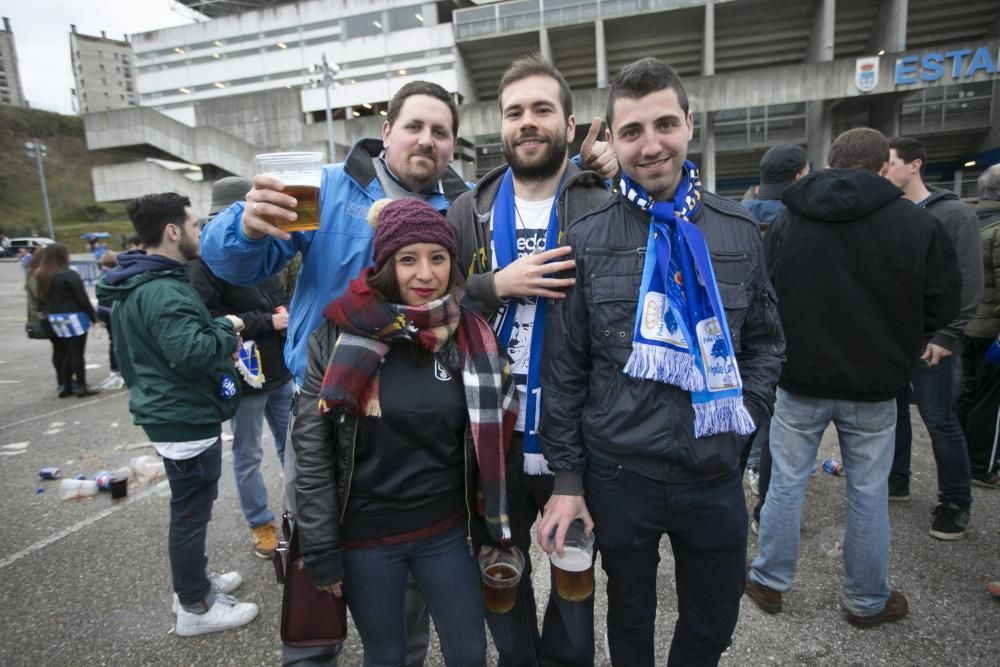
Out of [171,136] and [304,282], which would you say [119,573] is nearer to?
[304,282]

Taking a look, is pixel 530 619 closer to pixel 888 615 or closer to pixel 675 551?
pixel 675 551

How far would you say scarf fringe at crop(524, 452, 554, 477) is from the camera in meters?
1.91

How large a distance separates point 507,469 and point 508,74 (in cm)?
144

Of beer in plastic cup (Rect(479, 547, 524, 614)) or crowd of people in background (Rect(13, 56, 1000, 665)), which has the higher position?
crowd of people in background (Rect(13, 56, 1000, 665))

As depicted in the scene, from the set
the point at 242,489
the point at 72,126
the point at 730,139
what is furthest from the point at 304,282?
the point at 72,126

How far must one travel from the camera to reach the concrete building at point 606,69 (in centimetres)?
2112

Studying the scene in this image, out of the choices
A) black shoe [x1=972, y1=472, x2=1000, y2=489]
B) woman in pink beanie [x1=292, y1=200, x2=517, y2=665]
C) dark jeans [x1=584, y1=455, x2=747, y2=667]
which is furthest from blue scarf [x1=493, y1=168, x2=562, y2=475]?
black shoe [x1=972, y1=472, x2=1000, y2=489]

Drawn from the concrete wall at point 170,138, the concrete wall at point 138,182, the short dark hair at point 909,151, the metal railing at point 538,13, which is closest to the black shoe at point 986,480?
the short dark hair at point 909,151

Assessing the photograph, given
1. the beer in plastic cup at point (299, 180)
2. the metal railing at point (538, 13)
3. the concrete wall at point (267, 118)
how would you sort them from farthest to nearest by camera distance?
the concrete wall at point (267, 118) < the metal railing at point (538, 13) < the beer in plastic cup at point (299, 180)

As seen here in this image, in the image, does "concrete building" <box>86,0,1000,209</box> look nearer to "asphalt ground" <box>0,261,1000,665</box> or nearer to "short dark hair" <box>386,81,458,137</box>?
"asphalt ground" <box>0,261,1000,665</box>

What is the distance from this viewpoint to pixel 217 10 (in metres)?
37.3

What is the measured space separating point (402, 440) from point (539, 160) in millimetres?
1071

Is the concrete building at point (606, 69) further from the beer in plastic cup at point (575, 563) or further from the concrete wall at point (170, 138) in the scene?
the beer in plastic cup at point (575, 563)

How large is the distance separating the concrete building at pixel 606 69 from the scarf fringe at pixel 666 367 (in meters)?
21.3
